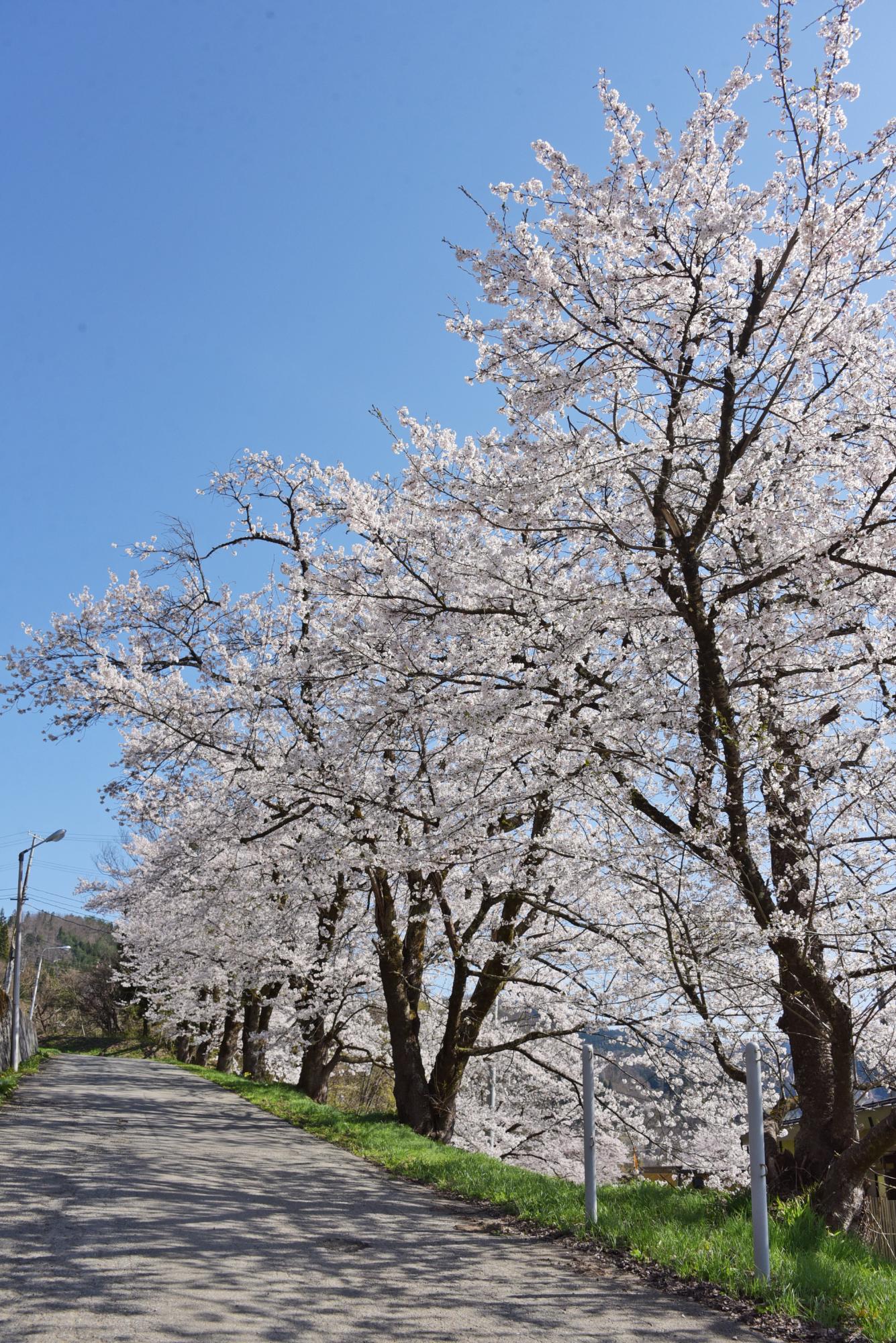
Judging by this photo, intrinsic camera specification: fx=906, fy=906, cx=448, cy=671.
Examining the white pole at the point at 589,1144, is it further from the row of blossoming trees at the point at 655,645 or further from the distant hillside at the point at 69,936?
the distant hillside at the point at 69,936

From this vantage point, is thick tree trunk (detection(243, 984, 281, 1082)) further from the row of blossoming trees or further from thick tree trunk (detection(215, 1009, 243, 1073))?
the row of blossoming trees

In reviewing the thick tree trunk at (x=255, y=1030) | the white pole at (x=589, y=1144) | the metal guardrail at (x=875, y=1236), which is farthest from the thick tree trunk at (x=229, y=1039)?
the metal guardrail at (x=875, y=1236)

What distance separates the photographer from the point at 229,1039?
30.9 m

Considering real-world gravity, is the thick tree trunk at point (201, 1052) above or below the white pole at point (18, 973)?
below

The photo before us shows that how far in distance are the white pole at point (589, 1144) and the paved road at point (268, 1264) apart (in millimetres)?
500

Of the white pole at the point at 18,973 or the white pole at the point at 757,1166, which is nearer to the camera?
the white pole at the point at 757,1166

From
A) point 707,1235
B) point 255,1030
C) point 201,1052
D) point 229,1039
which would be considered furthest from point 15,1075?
point 201,1052

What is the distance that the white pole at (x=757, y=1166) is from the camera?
13.9 ft

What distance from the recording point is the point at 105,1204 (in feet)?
19.0

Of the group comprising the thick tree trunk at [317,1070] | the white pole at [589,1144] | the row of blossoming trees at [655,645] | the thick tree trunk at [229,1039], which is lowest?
the thick tree trunk at [229,1039]

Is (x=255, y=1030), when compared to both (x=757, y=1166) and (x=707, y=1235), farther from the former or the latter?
(x=757, y=1166)

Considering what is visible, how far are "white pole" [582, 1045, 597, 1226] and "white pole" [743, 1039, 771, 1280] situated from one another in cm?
151

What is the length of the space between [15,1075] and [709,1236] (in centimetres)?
1592

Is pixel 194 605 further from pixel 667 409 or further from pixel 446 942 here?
pixel 667 409
